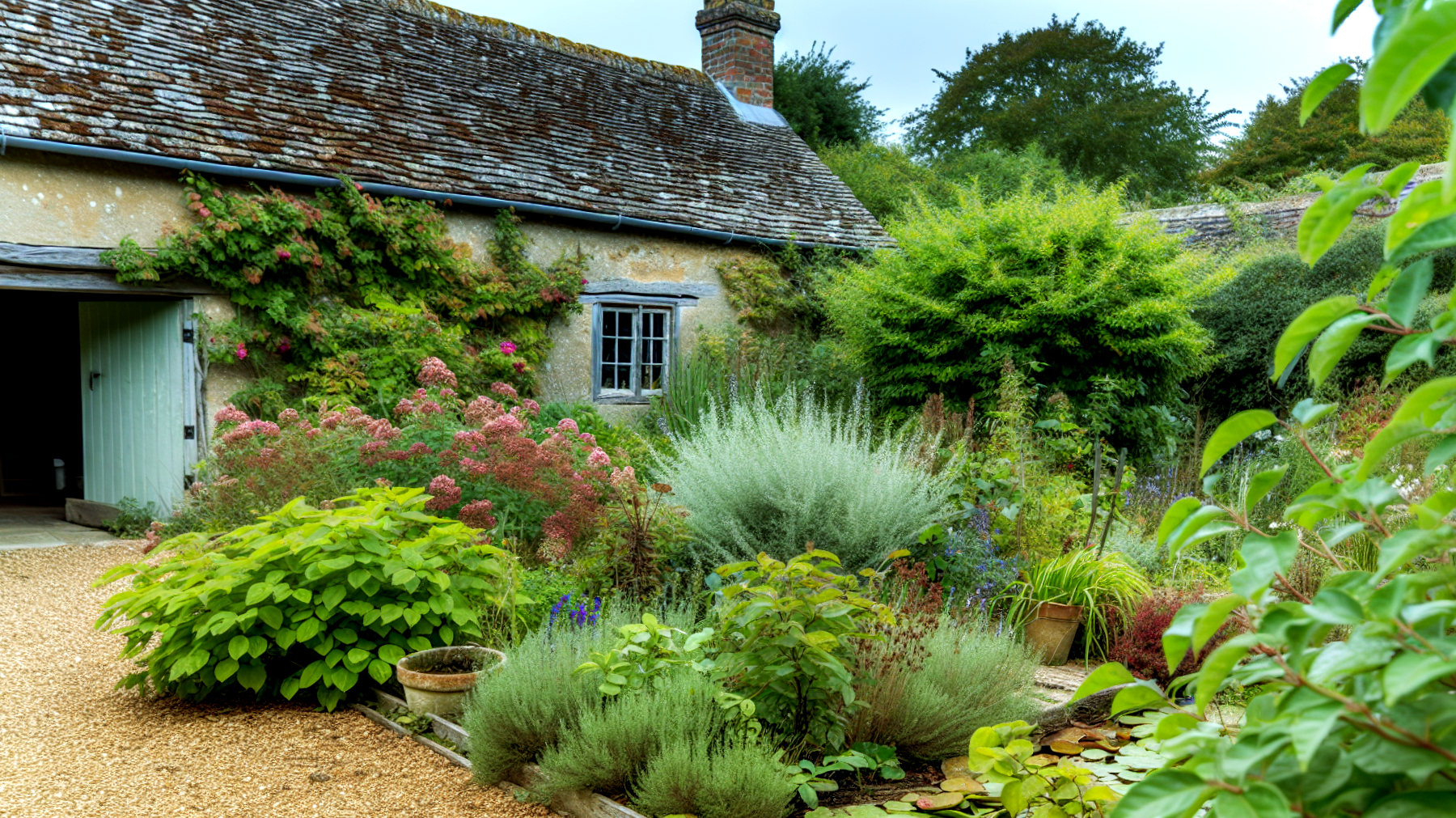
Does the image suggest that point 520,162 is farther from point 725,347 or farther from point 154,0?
point 154,0

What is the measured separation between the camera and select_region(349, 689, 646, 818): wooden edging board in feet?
9.66

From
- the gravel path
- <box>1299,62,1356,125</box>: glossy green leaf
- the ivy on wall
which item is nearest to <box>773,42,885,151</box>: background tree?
the ivy on wall

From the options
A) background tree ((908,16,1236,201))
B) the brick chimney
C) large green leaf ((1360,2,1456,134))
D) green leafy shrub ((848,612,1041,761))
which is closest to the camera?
large green leaf ((1360,2,1456,134))

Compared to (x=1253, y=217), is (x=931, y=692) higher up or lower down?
lower down

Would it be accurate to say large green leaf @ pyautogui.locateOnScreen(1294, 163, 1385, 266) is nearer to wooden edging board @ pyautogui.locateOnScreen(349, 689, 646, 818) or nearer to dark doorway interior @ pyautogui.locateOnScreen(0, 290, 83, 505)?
wooden edging board @ pyautogui.locateOnScreen(349, 689, 646, 818)

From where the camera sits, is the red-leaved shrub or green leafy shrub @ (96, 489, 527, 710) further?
the red-leaved shrub

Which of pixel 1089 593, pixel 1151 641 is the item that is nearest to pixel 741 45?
pixel 1089 593

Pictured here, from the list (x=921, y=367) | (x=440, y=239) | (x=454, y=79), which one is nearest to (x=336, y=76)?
(x=454, y=79)

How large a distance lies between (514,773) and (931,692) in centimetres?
138

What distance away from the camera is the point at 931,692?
3.34 metres

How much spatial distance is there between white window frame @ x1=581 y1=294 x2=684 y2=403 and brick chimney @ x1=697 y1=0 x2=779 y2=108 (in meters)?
5.11

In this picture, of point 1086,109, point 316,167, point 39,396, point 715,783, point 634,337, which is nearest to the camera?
point 715,783

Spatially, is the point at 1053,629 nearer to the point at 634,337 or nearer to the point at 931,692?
the point at 931,692

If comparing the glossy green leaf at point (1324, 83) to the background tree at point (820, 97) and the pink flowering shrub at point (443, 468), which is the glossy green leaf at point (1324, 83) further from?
the background tree at point (820, 97)
